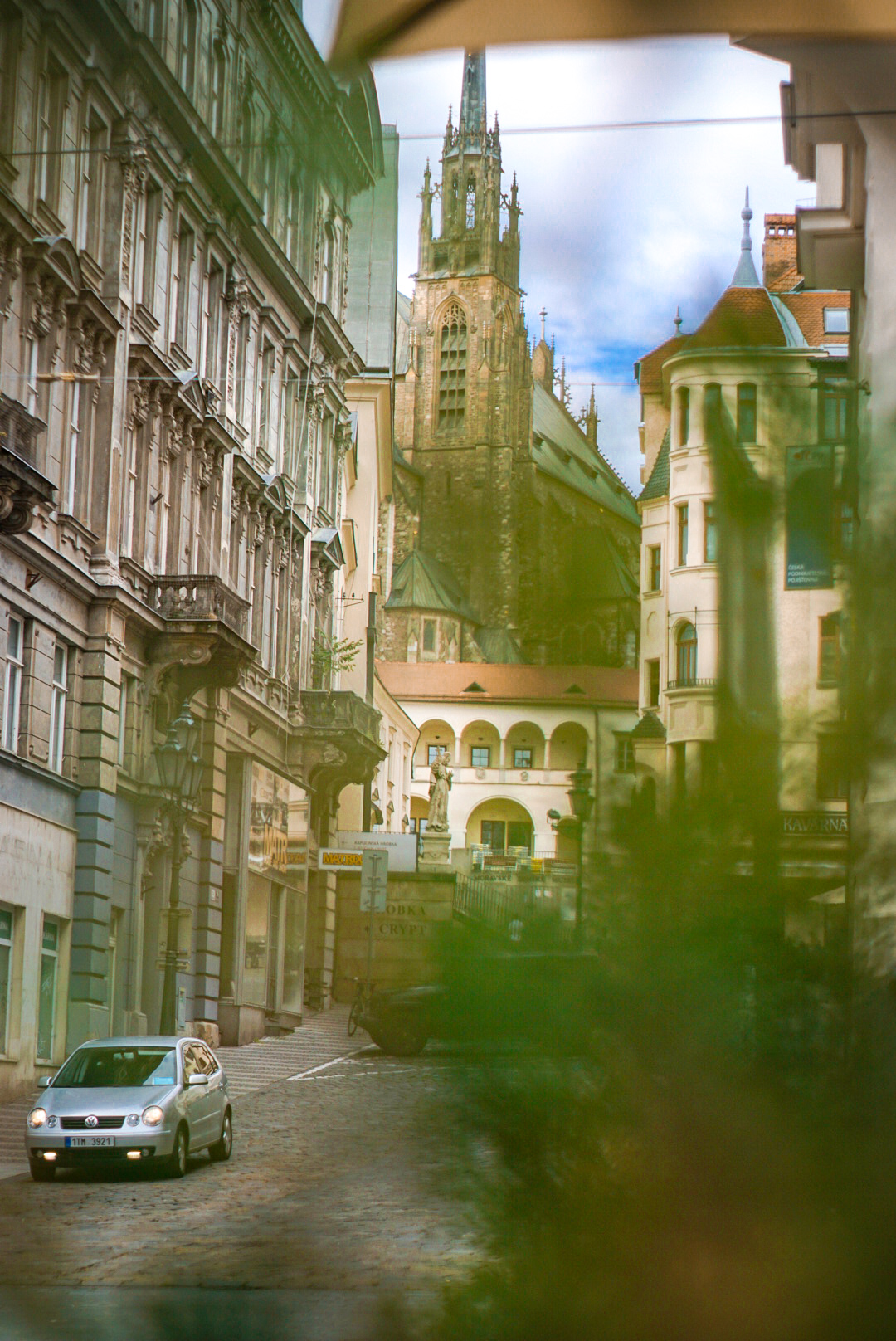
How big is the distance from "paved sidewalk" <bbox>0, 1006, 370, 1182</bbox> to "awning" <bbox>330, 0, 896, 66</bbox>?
6.83 metres

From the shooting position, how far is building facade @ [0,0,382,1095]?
20.4 m

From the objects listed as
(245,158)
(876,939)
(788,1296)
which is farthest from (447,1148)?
(245,158)

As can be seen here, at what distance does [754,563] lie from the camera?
1.88m

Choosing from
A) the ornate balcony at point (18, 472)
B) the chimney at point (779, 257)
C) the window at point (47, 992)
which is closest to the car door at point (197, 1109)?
the window at point (47, 992)

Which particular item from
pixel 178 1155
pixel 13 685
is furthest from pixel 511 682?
pixel 178 1155

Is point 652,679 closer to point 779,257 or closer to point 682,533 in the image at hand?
point 682,533

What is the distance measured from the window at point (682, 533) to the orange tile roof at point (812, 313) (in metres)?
0.22

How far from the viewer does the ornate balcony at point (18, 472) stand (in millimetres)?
18109

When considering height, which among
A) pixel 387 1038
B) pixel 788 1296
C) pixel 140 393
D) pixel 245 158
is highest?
pixel 140 393

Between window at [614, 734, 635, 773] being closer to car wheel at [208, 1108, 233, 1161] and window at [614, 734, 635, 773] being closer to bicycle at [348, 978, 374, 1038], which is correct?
bicycle at [348, 978, 374, 1038]

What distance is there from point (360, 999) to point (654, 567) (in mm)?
1763

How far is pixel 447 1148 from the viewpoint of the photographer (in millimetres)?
2143

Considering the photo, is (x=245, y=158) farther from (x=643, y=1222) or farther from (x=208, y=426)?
(x=208, y=426)

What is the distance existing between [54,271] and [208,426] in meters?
6.17
